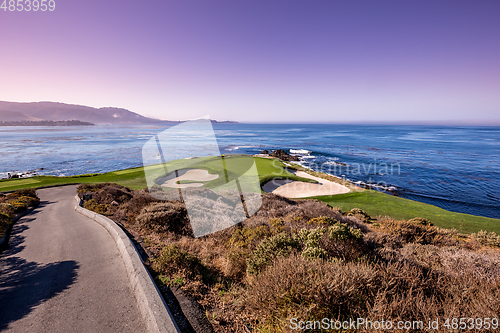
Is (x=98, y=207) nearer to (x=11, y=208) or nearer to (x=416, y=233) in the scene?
(x=11, y=208)

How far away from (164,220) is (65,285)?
369cm

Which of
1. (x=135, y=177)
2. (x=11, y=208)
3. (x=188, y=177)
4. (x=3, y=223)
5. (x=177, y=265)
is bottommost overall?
(x=135, y=177)

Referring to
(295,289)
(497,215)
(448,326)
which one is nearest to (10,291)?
(295,289)

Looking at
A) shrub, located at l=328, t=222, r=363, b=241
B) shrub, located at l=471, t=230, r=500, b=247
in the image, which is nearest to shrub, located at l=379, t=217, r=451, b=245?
shrub, located at l=471, t=230, r=500, b=247

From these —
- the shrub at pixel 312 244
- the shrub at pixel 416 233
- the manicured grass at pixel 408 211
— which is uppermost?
the shrub at pixel 312 244

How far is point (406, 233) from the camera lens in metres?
8.66

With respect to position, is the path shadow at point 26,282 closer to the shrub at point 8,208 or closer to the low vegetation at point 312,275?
the low vegetation at point 312,275

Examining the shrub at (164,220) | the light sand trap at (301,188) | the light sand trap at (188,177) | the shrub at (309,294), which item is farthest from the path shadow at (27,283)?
the light sand trap at (301,188)

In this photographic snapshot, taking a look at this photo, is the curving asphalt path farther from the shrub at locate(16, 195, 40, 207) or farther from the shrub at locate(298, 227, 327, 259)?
the shrub at locate(16, 195, 40, 207)

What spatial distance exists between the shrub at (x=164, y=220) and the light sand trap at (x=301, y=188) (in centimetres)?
1497

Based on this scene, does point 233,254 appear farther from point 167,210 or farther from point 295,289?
point 167,210

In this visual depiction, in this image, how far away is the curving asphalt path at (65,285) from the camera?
3453mm

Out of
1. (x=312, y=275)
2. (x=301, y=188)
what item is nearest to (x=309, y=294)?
(x=312, y=275)

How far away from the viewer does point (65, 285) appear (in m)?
4.44
